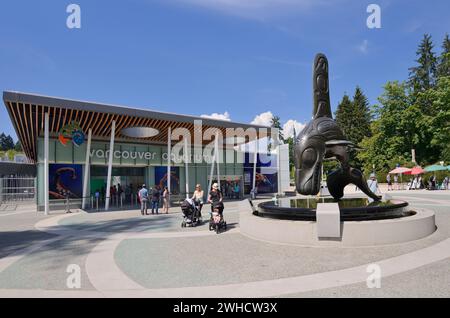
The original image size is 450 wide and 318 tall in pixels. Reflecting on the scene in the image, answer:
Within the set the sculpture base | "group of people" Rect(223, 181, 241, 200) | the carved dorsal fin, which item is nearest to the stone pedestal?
the sculpture base

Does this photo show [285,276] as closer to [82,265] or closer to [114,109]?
[82,265]

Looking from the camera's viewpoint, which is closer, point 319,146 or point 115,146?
point 319,146

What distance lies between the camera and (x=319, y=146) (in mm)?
9734

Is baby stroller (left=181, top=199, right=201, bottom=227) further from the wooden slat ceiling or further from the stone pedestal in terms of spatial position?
the wooden slat ceiling

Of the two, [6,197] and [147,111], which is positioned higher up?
[147,111]

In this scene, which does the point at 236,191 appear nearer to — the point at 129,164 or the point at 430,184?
the point at 129,164

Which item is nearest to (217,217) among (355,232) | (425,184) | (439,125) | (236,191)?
(355,232)

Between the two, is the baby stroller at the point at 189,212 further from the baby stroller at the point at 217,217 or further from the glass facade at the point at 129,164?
the glass facade at the point at 129,164

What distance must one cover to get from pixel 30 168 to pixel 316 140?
42.7 metres

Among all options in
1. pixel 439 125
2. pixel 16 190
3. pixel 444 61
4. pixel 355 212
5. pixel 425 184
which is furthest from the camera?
pixel 444 61

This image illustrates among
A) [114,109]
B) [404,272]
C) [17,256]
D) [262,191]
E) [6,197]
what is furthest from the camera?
[262,191]

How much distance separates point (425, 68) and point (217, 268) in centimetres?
6950
